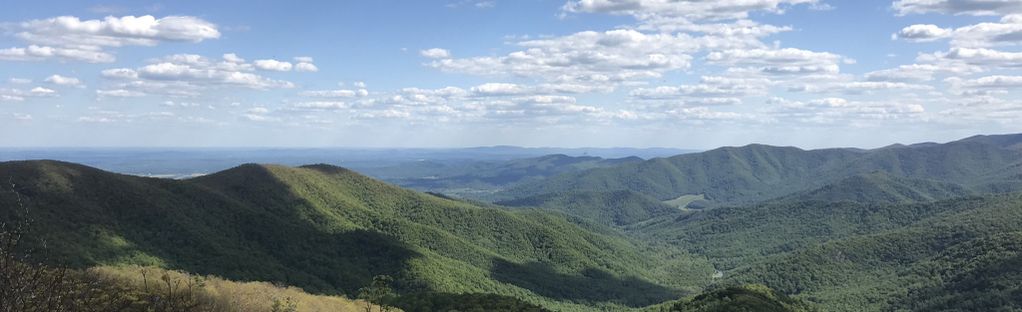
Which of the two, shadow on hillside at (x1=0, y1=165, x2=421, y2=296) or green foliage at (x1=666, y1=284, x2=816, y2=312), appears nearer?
shadow on hillside at (x1=0, y1=165, x2=421, y2=296)

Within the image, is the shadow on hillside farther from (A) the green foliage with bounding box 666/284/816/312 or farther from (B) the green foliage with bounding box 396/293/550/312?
(A) the green foliage with bounding box 666/284/816/312

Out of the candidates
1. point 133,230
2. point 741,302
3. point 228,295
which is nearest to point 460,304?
point 228,295

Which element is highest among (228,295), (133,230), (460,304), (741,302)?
(228,295)

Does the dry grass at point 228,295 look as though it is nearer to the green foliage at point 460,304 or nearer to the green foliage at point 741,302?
the green foliage at point 460,304

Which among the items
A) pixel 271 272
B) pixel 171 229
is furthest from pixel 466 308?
pixel 171 229

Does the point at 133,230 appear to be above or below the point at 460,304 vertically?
above

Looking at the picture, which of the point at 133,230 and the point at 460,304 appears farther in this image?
the point at 133,230

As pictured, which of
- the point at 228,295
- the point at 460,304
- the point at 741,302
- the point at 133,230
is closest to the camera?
the point at 228,295

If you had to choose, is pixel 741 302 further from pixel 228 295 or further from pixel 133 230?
pixel 133 230

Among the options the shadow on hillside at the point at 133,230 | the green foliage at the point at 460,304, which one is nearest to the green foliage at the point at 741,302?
the green foliage at the point at 460,304

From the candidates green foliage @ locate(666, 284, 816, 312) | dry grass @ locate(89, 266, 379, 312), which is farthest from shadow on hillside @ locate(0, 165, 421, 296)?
green foliage @ locate(666, 284, 816, 312)

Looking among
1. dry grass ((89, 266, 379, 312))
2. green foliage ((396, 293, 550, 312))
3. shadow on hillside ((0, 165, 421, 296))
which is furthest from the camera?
shadow on hillside ((0, 165, 421, 296))

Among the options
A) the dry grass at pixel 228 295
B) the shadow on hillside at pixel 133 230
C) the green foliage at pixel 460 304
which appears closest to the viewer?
the dry grass at pixel 228 295
